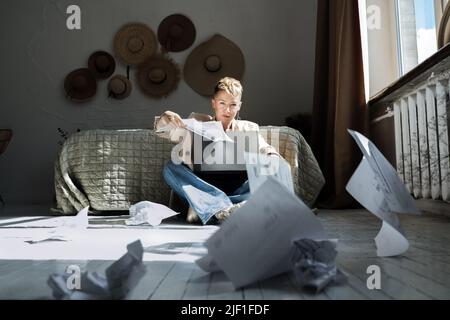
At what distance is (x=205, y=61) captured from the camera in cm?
343

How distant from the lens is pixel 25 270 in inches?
31.9

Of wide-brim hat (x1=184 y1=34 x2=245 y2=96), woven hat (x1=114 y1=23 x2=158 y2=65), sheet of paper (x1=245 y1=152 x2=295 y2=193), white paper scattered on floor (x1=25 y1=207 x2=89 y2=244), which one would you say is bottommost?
white paper scattered on floor (x1=25 y1=207 x2=89 y2=244)

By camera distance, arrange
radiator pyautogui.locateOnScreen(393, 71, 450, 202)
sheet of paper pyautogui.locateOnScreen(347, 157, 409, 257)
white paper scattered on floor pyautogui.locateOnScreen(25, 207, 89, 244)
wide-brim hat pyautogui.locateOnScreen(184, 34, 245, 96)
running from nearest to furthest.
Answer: sheet of paper pyautogui.locateOnScreen(347, 157, 409, 257)
white paper scattered on floor pyautogui.locateOnScreen(25, 207, 89, 244)
radiator pyautogui.locateOnScreen(393, 71, 450, 202)
wide-brim hat pyautogui.locateOnScreen(184, 34, 245, 96)

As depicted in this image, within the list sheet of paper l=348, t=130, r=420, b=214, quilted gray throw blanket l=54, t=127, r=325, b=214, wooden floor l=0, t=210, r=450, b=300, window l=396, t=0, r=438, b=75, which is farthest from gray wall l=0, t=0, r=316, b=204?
sheet of paper l=348, t=130, r=420, b=214

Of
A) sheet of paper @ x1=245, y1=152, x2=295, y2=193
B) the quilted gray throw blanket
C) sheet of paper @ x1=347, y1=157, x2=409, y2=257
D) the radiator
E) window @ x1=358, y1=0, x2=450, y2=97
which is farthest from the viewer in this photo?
window @ x1=358, y1=0, x2=450, y2=97

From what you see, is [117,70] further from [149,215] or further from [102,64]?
[149,215]

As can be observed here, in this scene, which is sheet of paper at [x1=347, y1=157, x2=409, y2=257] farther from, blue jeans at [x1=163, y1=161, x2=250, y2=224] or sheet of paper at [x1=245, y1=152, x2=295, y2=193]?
blue jeans at [x1=163, y1=161, x2=250, y2=224]

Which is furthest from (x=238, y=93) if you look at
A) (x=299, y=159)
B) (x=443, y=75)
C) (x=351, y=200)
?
(x=351, y=200)

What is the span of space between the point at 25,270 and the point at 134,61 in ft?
9.50

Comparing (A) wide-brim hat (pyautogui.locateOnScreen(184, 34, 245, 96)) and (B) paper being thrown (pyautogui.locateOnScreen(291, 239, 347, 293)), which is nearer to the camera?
(B) paper being thrown (pyautogui.locateOnScreen(291, 239, 347, 293))

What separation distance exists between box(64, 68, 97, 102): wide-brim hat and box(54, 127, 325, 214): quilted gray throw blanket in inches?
54.5

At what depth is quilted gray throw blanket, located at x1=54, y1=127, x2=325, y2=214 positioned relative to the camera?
212 cm

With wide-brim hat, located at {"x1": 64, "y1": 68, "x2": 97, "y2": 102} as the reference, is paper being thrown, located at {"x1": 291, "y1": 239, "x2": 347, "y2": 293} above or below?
below

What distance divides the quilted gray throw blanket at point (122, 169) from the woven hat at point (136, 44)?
1.44 m
